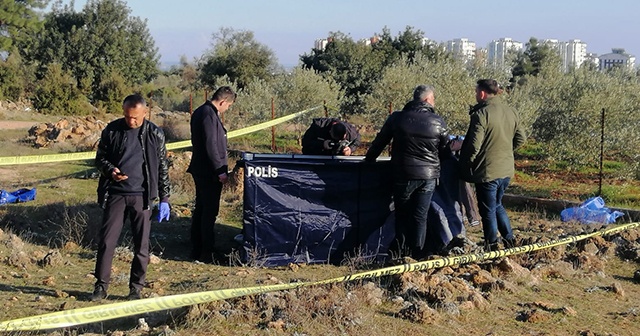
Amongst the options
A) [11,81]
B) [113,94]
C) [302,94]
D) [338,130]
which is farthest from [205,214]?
[11,81]

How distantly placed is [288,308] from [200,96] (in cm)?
3309

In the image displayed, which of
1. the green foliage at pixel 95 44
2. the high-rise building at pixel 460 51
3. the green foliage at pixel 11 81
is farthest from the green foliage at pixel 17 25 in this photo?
the high-rise building at pixel 460 51

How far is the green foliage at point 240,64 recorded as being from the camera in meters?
41.8

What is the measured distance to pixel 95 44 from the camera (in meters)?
42.6

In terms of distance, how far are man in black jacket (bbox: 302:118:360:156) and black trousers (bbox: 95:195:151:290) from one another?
8.34 ft

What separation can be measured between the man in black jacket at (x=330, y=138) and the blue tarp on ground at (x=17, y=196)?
5629mm

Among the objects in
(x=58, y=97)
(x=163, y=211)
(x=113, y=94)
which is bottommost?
(x=163, y=211)

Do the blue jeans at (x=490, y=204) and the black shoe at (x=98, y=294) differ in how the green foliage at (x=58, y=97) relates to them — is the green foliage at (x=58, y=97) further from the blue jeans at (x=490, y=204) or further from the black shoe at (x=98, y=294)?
the black shoe at (x=98, y=294)

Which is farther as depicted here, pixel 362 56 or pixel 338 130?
pixel 362 56

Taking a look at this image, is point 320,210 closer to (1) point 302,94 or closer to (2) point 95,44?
(1) point 302,94

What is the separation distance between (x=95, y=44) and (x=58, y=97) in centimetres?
710

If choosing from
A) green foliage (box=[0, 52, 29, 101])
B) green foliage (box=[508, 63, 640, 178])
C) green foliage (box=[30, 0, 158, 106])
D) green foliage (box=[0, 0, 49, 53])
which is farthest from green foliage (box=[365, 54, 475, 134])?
green foliage (box=[0, 0, 49, 53])

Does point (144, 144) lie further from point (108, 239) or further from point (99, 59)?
point (99, 59)

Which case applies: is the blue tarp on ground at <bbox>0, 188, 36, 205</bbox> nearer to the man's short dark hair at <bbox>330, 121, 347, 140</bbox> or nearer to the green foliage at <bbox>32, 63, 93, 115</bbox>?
the man's short dark hair at <bbox>330, 121, 347, 140</bbox>
